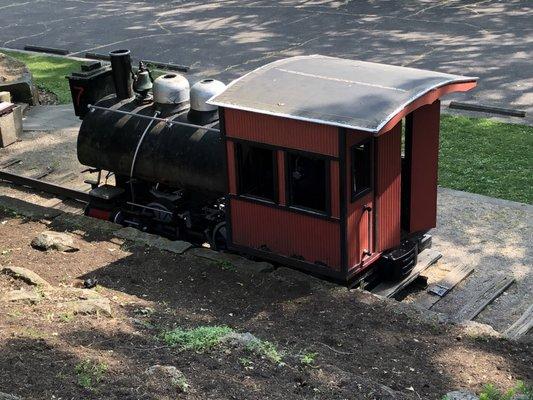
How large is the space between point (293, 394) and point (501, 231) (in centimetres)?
635

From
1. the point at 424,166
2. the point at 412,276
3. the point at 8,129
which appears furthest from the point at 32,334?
the point at 8,129

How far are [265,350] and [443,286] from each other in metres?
3.87

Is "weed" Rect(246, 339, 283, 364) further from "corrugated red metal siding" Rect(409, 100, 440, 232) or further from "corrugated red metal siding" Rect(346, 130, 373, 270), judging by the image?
"corrugated red metal siding" Rect(409, 100, 440, 232)

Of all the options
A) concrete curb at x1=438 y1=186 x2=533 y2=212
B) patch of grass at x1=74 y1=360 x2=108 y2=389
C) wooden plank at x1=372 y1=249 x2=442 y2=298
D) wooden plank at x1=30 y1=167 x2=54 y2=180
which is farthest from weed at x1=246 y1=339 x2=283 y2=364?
wooden plank at x1=30 y1=167 x2=54 y2=180

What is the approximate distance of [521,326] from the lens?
1016 centimetres

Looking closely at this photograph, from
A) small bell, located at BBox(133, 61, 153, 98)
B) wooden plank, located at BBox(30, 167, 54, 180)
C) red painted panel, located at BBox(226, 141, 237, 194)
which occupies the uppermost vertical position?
small bell, located at BBox(133, 61, 153, 98)

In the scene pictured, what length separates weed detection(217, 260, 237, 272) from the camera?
1130cm

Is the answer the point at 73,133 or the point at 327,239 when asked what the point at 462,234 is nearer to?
the point at 327,239

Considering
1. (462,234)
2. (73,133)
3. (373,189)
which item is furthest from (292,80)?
(73,133)

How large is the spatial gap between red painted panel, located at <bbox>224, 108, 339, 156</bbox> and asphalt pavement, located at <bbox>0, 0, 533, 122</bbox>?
9.33m

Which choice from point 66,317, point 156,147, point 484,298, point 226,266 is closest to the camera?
point 66,317

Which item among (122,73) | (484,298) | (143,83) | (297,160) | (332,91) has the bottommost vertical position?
(484,298)

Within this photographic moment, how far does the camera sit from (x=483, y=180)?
1471 cm

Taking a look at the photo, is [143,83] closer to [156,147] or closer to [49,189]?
[156,147]
